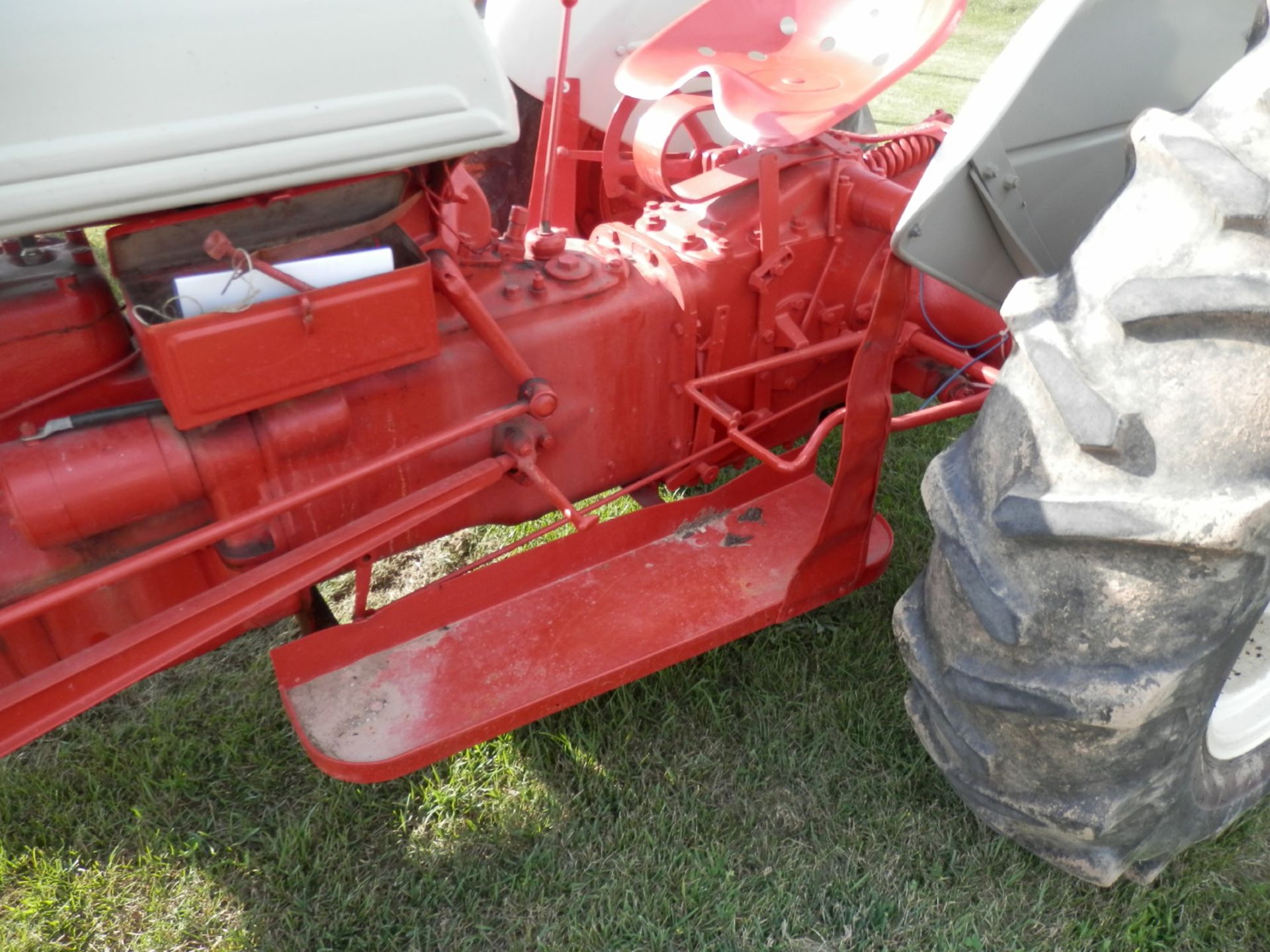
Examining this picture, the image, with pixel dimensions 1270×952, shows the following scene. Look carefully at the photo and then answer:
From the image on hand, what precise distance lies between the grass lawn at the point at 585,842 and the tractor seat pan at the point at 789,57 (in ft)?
3.52

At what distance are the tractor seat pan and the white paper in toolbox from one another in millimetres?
641

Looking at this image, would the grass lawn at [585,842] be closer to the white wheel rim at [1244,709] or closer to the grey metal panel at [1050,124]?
the white wheel rim at [1244,709]

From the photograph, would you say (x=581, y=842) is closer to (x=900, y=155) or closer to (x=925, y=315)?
(x=925, y=315)

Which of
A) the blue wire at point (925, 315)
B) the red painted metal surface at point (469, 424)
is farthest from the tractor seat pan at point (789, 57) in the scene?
the blue wire at point (925, 315)

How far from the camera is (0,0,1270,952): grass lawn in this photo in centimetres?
167

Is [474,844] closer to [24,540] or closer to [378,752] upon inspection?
[378,752]

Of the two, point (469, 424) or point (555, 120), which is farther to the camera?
point (555, 120)

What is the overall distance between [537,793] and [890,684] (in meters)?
0.74

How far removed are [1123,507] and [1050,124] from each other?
26.8 inches

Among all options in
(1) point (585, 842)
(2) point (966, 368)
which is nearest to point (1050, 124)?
(2) point (966, 368)

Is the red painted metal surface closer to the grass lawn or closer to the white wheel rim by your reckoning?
the grass lawn

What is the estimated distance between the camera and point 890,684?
6.89 feet

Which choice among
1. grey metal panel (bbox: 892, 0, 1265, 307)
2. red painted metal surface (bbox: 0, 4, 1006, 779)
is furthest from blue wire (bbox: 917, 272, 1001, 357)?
grey metal panel (bbox: 892, 0, 1265, 307)

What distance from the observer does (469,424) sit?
1.52 metres
